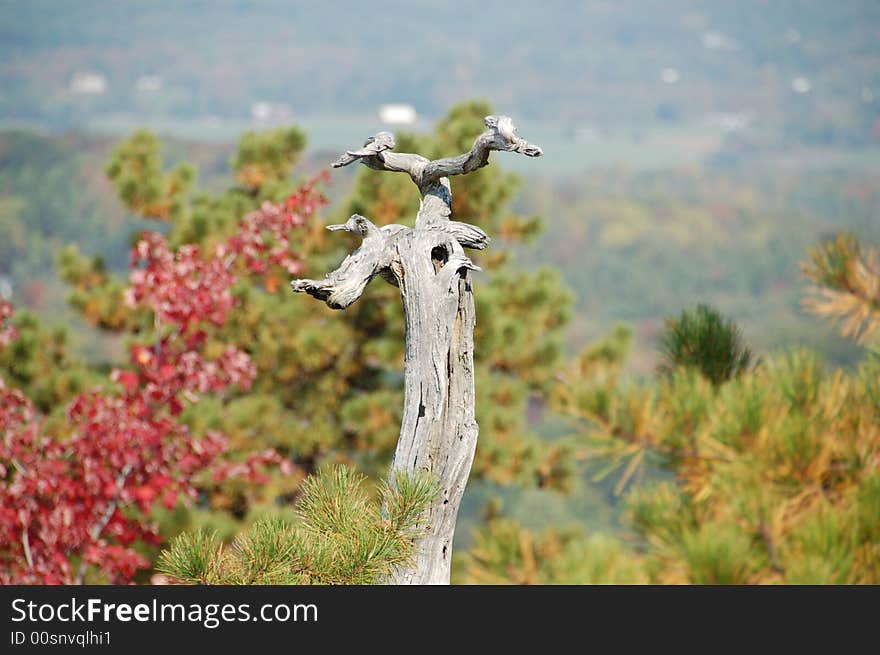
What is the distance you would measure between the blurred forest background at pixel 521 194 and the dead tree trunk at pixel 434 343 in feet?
2.86

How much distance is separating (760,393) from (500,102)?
65.9m

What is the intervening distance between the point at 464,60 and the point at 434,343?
7322 centimetres

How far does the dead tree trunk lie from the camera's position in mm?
1788

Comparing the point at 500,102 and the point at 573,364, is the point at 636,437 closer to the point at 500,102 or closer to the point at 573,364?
the point at 573,364

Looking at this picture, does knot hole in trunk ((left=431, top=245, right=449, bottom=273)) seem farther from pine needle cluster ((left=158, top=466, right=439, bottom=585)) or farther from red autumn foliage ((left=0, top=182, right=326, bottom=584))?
red autumn foliage ((left=0, top=182, right=326, bottom=584))

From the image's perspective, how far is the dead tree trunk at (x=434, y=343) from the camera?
70.4 inches

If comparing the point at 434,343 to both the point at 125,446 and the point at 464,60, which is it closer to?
the point at 125,446

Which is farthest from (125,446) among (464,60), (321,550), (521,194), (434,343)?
(464,60)

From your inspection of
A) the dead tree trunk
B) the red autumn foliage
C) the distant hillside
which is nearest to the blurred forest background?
the distant hillside

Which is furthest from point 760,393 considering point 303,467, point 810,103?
point 810,103

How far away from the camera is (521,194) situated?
24.1m

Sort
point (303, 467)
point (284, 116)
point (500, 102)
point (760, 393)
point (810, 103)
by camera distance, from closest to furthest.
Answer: point (760, 393)
point (303, 467)
point (284, 116)
point (810, 103)
point (500, 102)

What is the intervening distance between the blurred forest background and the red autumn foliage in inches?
39.1

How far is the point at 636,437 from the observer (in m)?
3.01
